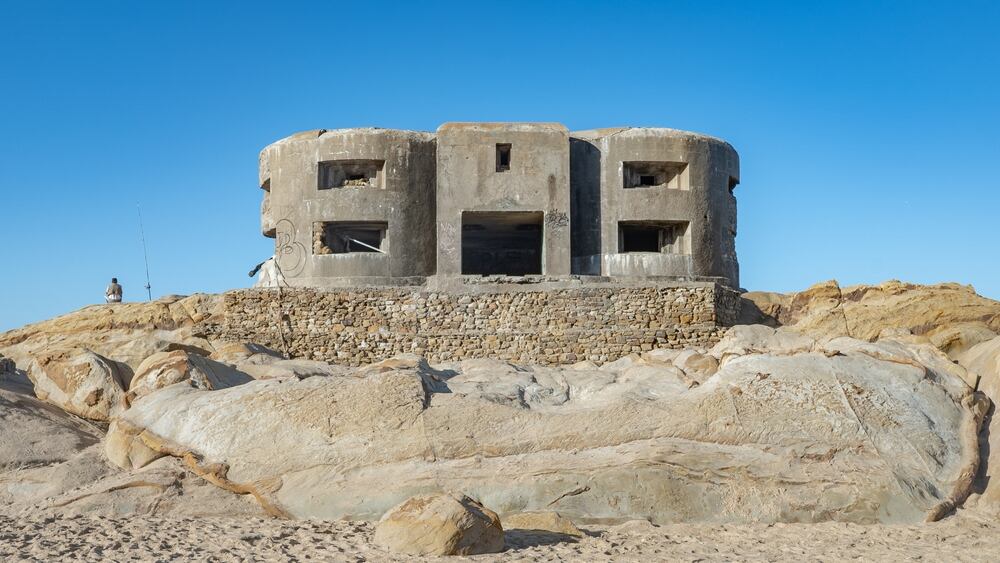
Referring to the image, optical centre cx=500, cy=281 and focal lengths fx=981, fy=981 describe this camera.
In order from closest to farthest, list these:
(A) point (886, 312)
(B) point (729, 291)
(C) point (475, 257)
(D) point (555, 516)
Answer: (D) point (555, 516), (A) point (886, 312), (B) point (729, 291), (C) point (475, 257)

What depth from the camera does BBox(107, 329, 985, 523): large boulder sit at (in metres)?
8.63

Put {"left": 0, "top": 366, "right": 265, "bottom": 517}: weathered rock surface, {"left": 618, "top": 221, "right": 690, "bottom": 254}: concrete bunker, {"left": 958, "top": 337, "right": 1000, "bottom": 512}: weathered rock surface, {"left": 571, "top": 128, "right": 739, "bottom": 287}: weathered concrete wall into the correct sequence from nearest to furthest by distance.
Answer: {"left": 0, "top": 366, "right": 265, "bottom": 517}: weathered rock surface < {"left": 958, "top": 337, "right": 1000, "bottom": 512}: weathered rock surface < {"left": 571, "top": 128, "right": 739, "bottom": 287}: weathered concrete wall < {"left": 618, "top": 221, "right": 690, "bottom": 254}: concrete bunker

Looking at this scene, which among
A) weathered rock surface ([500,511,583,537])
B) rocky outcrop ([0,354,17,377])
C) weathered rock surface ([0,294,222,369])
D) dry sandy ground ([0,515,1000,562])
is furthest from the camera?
weathered rock surface ([0,294,222,369])

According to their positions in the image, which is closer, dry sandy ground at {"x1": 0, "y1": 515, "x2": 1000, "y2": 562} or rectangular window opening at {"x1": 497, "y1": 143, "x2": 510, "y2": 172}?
dry sandy ground at {"x1": 0, "y1": 515, "x2": 1000, "y2": 562}

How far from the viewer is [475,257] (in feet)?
77.3

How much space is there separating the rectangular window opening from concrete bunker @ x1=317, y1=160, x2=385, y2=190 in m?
2.37

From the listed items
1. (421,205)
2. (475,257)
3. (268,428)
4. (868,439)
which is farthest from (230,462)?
(475,257)

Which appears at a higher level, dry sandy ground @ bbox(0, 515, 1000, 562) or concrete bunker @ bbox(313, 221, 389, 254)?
concrete bunker @ bbox(313, 221, 389, 254)

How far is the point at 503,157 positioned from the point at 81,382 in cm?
1067

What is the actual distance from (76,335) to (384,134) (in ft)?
23.6

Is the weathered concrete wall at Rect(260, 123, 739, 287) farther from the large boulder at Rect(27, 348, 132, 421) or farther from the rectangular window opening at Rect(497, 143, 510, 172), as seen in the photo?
the large boulder at Rect(27, 348, 132, 421)

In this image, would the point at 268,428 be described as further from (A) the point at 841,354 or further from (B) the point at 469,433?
(A) the point at 841,354

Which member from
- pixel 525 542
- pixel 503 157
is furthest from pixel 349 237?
pixel 525 542

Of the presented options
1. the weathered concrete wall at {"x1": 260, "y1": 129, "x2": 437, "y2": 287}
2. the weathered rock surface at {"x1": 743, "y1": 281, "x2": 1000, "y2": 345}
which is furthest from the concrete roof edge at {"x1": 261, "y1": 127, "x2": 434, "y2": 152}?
the weathered rock surface at {"x1": 743, "y1": 281, "x2": 1000, "y2": 345}
